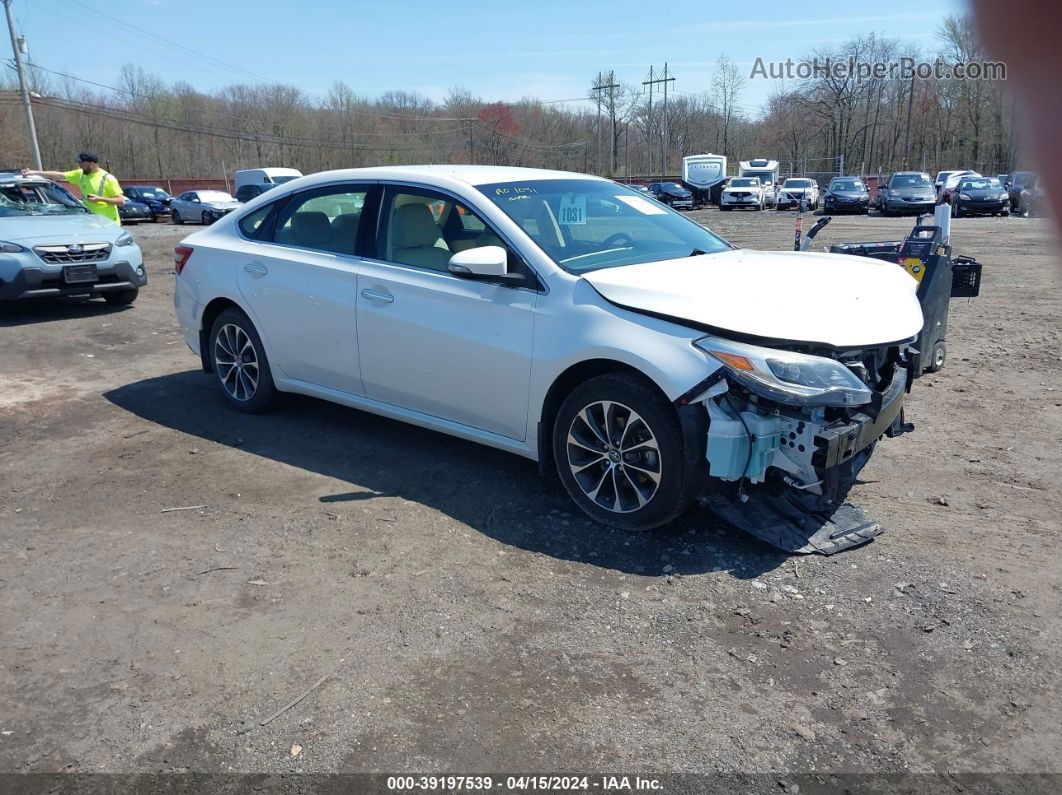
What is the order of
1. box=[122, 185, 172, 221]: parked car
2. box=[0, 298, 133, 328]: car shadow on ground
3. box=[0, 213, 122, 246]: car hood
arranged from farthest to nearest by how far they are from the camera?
box=[122, 185, 172, 221]: parked car → box=[0, 298, 133, 328]: car shadow on ground → box=[0, 213, 122, 246]: car hood

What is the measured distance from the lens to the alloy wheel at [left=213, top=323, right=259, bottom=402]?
614cm

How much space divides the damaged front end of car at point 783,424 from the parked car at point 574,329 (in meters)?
0.01

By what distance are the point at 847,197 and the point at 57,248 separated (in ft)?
104

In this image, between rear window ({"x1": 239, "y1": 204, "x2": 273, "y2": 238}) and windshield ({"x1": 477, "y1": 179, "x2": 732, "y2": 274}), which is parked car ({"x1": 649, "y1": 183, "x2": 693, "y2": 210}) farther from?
windshield ({"x1": 477, "y1": 179, "x2": 732, "y2": 274})

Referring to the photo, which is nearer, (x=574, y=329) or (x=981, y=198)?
→ (x=574, y=329)

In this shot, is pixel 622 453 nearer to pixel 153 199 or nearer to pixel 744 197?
pixel 744 197

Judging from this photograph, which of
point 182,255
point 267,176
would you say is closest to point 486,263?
point 182,255

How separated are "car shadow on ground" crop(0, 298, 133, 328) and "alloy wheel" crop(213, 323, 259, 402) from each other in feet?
16.1

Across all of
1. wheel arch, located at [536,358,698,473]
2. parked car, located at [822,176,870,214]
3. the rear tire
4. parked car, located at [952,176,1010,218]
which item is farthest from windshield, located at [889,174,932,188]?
wheel arch, located at [536,358,698,473]

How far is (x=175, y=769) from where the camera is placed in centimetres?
267

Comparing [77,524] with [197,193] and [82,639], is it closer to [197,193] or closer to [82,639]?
[82,639]

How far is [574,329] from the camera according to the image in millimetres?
4238

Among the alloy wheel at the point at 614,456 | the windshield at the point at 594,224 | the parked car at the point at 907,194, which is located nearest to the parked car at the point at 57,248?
the windshield at the point at 594,224

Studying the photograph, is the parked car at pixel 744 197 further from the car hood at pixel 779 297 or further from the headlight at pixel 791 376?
the headlight at pixel 791 376
